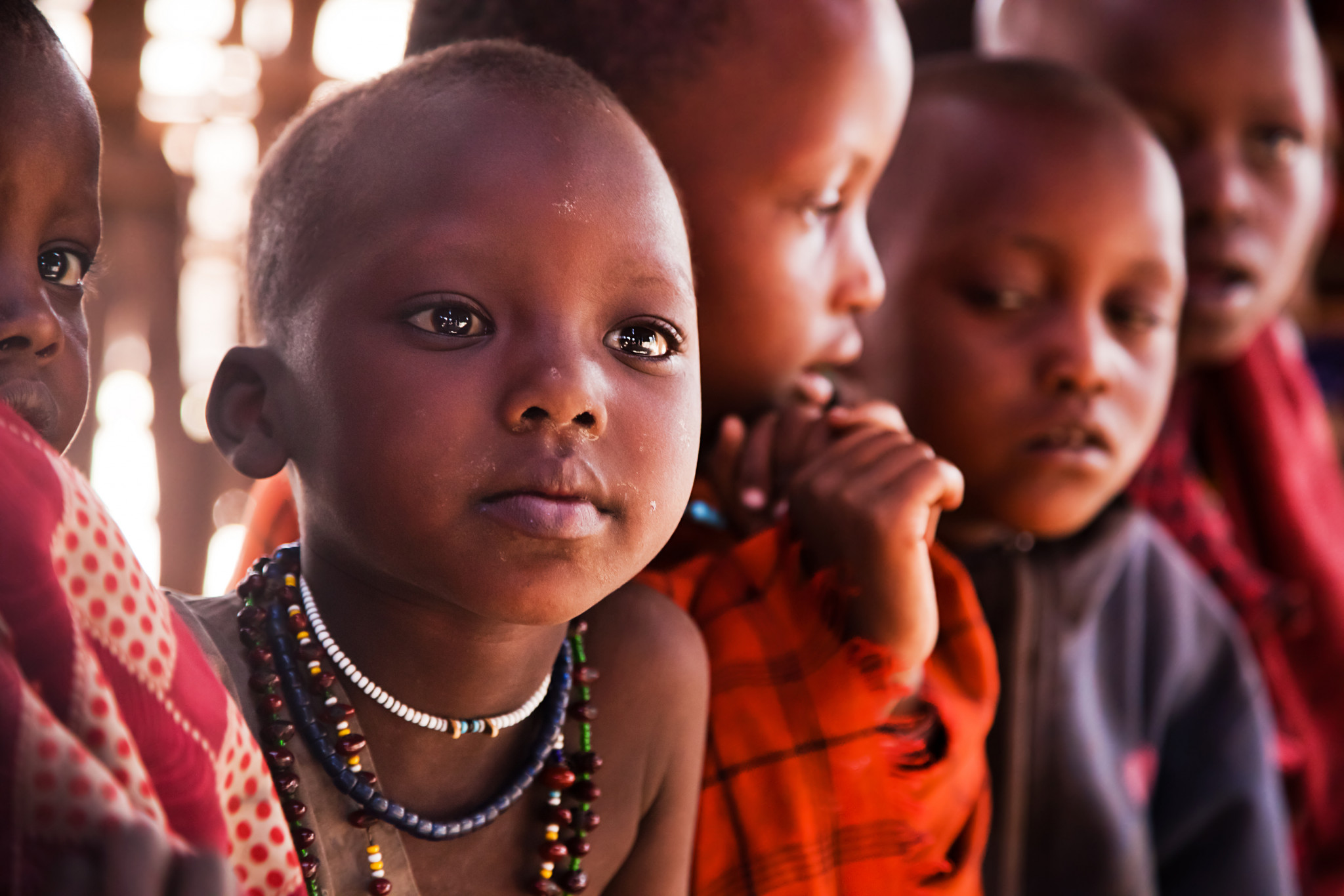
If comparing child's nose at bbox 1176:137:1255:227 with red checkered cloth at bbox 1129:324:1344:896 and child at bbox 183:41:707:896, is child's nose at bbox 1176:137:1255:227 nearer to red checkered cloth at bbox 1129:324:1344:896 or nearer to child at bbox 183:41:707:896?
red checkered cloth at bbox 1129:324:1344:896

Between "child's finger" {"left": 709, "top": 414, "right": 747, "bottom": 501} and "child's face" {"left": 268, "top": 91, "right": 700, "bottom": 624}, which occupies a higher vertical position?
"child's face" {"left": 268, "top": 91, "right": 700, "bottom": 624}

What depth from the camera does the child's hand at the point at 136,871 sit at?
0.27 metres

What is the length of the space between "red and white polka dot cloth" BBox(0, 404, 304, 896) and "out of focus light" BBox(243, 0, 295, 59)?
171 centimetres

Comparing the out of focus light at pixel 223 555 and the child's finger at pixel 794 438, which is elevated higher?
the child's finger at pixel 794 438

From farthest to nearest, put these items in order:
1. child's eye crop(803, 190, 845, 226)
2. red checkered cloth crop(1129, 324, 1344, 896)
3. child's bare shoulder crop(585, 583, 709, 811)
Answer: red checkered cloth crop(1129, 324, 1344, 896) < child's eye crop(803, 190, 845, 226) < child's bare shoulder crop(585, 583, 709, 811)

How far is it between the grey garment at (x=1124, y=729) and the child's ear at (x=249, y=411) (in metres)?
0.59

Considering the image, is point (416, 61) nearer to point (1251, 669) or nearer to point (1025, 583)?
point (1025, 583)

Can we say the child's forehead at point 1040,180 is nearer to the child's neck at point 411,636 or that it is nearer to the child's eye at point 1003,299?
the child's eye at point 1003,299

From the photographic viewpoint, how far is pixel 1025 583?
0.89m

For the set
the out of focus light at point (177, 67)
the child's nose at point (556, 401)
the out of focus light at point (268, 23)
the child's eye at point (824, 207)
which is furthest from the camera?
the out of focus light at point (268, 23)

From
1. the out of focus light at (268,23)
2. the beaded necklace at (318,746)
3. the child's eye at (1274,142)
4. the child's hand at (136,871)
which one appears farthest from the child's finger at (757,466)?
the out of focus light at (268,23)

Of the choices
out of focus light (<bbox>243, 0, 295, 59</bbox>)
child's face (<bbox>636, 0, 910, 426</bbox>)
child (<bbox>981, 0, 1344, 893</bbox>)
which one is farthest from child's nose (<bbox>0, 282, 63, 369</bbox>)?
out of focus light (<bbox>243, 0, 295, 59</bbox>)

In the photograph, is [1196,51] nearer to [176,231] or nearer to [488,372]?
[488,372]

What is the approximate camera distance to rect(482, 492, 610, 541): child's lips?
393mm
